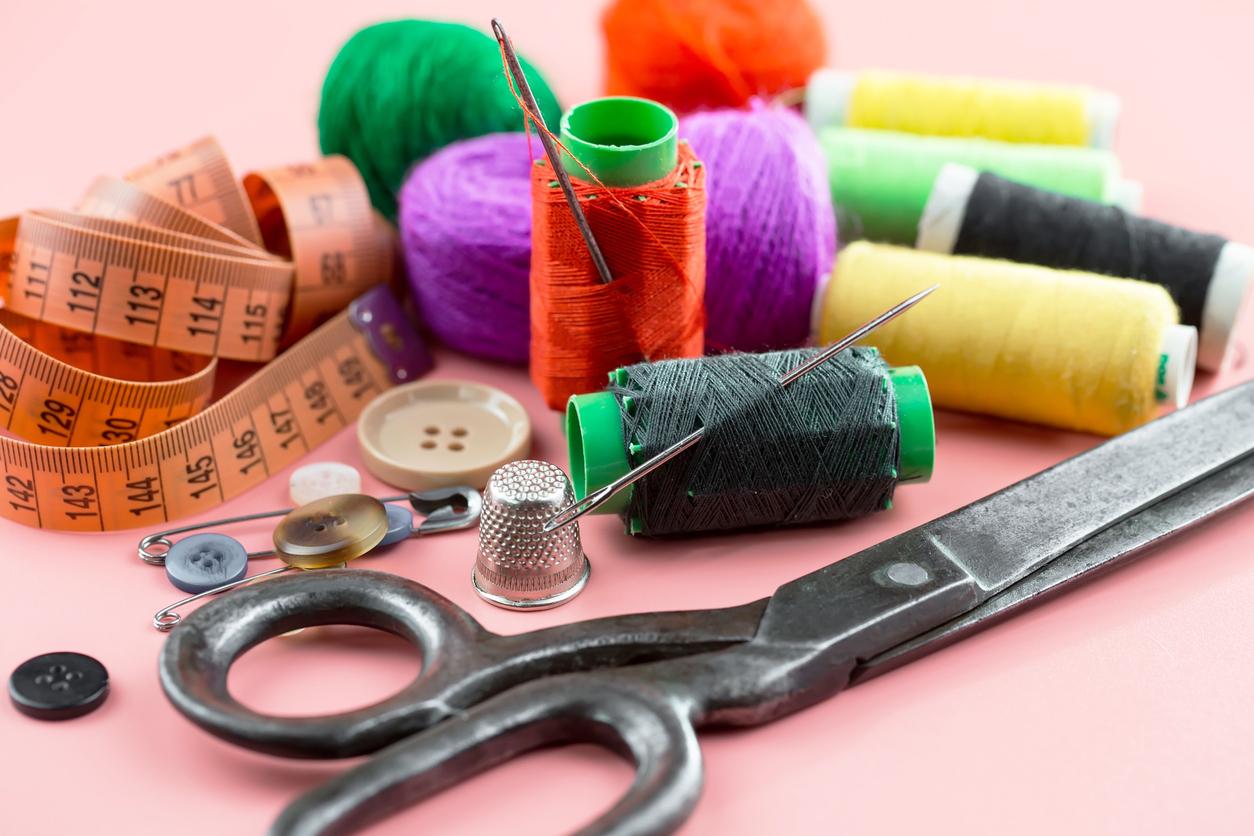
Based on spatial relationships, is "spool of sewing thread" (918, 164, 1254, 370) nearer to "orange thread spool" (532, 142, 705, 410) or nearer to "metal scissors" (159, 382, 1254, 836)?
"metal scissors" (159, 382, 1254, 836)

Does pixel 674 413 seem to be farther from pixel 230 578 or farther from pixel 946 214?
pixel 946 214

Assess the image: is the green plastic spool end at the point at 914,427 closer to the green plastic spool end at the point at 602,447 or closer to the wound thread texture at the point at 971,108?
the green plastic spool end at the point at 602,447

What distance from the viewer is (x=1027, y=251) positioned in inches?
101

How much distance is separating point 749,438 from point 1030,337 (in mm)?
607

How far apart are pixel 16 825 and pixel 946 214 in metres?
1.87

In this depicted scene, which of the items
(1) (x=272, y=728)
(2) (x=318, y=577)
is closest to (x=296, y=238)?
(2) (x=318, y=577)

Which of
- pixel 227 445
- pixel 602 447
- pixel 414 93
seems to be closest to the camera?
pixel 602 447

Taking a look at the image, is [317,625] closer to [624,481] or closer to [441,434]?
[624,481]

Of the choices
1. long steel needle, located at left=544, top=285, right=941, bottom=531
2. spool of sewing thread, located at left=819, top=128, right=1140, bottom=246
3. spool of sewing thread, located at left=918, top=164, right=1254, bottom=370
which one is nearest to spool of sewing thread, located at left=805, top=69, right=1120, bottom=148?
spool of sewing thread, located at left=819, top=128, right=1140, bottom=246

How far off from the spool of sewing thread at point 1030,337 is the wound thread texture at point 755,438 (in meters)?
0.33

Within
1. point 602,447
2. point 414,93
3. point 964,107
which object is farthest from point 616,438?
point 964,107

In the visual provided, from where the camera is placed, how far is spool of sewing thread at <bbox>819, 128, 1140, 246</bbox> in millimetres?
2742

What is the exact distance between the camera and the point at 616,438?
1994 millimetres

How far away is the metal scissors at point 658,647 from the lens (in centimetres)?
151
